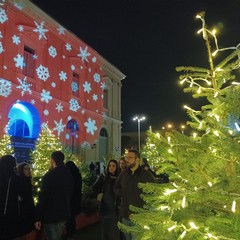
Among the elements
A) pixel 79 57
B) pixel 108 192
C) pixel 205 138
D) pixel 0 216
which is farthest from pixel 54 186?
pixel 79 57

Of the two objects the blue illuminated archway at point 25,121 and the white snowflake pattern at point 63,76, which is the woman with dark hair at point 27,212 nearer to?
the blue illuminated archway at point 25,121

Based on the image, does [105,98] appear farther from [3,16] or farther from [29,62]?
[3,16]

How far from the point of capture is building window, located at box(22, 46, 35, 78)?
1698 cm

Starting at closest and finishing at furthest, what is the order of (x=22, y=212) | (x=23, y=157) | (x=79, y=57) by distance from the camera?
1. (x=22, y=212)
2. (x=23, y=157)
3. (x=79, y=57)

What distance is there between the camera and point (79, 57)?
21.6m

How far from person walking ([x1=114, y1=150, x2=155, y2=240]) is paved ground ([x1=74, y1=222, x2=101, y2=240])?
2.89 meters

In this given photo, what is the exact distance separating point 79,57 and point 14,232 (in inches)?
721

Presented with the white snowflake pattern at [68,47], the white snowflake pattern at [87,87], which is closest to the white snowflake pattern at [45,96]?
the white snowflake pattern at [68,47]

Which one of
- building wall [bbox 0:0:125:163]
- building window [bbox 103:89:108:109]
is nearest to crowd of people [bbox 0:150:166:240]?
building wall [bbox 0:0:125:163]

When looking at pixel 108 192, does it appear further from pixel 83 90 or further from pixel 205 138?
pixel 83 90

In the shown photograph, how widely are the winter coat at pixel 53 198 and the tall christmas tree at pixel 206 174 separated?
2043 millimetres

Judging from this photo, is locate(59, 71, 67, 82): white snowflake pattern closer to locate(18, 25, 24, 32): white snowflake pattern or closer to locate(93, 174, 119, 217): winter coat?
locate(18, 25, 24, 32): white snowflake pattern

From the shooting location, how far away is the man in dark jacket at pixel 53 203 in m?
4.59

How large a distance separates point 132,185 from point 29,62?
46.3 ft
